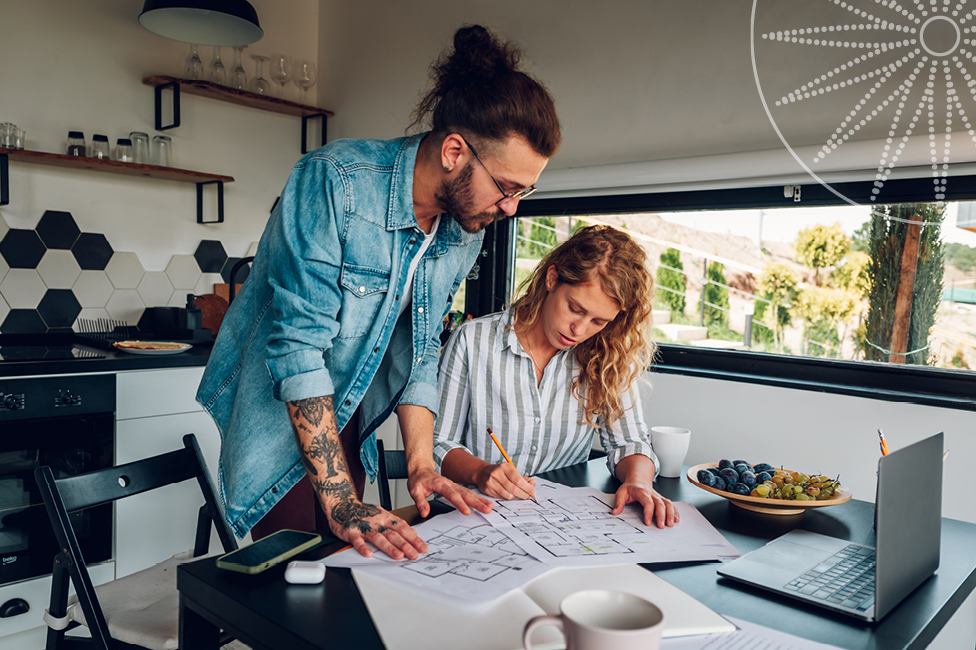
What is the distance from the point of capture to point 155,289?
9.91 ft

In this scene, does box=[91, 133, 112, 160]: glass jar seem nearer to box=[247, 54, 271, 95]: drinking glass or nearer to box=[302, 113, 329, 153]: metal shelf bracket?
box=[247, 54, 271, 95]: drinking glass

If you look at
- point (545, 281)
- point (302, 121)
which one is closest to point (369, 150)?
point (545, 281)

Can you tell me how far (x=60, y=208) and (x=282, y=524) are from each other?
2.01m

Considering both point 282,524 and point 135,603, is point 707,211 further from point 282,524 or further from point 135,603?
point 135,603

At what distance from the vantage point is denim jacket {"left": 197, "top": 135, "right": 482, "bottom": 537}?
1.17 m

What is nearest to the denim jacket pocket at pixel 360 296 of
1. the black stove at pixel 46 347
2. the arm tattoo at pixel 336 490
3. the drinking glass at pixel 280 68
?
the arm tattoo at pixel 336 490

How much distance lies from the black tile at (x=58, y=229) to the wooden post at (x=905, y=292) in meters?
2.92

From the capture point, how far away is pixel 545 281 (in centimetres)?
176

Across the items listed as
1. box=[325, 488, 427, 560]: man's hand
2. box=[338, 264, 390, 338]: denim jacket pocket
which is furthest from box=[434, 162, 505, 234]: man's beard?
box=[325, 488, 427, 560]: man's hand

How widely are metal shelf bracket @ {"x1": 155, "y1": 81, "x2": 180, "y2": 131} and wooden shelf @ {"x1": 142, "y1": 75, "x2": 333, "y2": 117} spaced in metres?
0.02

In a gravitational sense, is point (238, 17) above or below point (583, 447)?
above

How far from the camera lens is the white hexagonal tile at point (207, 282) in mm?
3170

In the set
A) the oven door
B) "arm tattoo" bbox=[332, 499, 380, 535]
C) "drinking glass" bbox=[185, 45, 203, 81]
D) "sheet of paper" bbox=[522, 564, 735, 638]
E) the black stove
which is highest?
"drinking glass" bbox=[185, 45, 203, 81]

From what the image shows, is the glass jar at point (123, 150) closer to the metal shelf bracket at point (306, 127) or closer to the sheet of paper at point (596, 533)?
the metal shelf bracket at point (306, 127)
